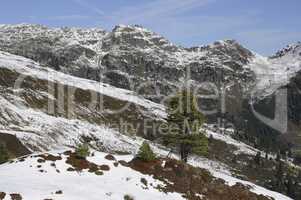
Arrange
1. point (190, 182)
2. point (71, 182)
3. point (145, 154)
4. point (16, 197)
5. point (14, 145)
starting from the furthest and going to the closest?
point (14, 145), point (145, 154), point (190, 182), point (71, 182), point (16, 197)

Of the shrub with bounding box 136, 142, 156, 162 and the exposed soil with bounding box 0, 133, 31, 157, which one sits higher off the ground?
the shrub with bounding box 136, 142, 156, 162

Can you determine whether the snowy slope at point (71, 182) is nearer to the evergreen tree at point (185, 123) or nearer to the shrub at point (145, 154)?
the shrub at point (145, 154)

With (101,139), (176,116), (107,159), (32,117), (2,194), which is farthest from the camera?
(101,139)

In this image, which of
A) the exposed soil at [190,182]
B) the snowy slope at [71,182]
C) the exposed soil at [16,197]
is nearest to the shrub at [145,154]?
the exposed soil at [190,182]

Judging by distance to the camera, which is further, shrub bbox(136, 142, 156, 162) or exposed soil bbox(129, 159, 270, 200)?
shrub bbox(136, 142, 156, 162)

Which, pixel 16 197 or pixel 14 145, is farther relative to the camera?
pixel 14 145

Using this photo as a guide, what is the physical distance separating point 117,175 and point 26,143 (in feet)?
356

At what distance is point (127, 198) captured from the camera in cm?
3419

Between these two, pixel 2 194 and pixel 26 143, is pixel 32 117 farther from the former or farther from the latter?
pixel 2 194

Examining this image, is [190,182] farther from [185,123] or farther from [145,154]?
[185,123]

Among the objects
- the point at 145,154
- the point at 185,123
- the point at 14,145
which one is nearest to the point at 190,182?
the point at 145,154

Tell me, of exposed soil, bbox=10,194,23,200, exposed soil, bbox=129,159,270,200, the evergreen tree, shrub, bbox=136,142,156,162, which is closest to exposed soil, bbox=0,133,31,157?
the evergreen tree

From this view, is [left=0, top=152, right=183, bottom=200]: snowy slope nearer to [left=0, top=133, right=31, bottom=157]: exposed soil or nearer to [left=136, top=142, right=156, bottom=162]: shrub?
[left=136, top=142, right=156, bottom=162]: shrub

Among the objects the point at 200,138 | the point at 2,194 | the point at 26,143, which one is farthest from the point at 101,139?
the point at 2,194
